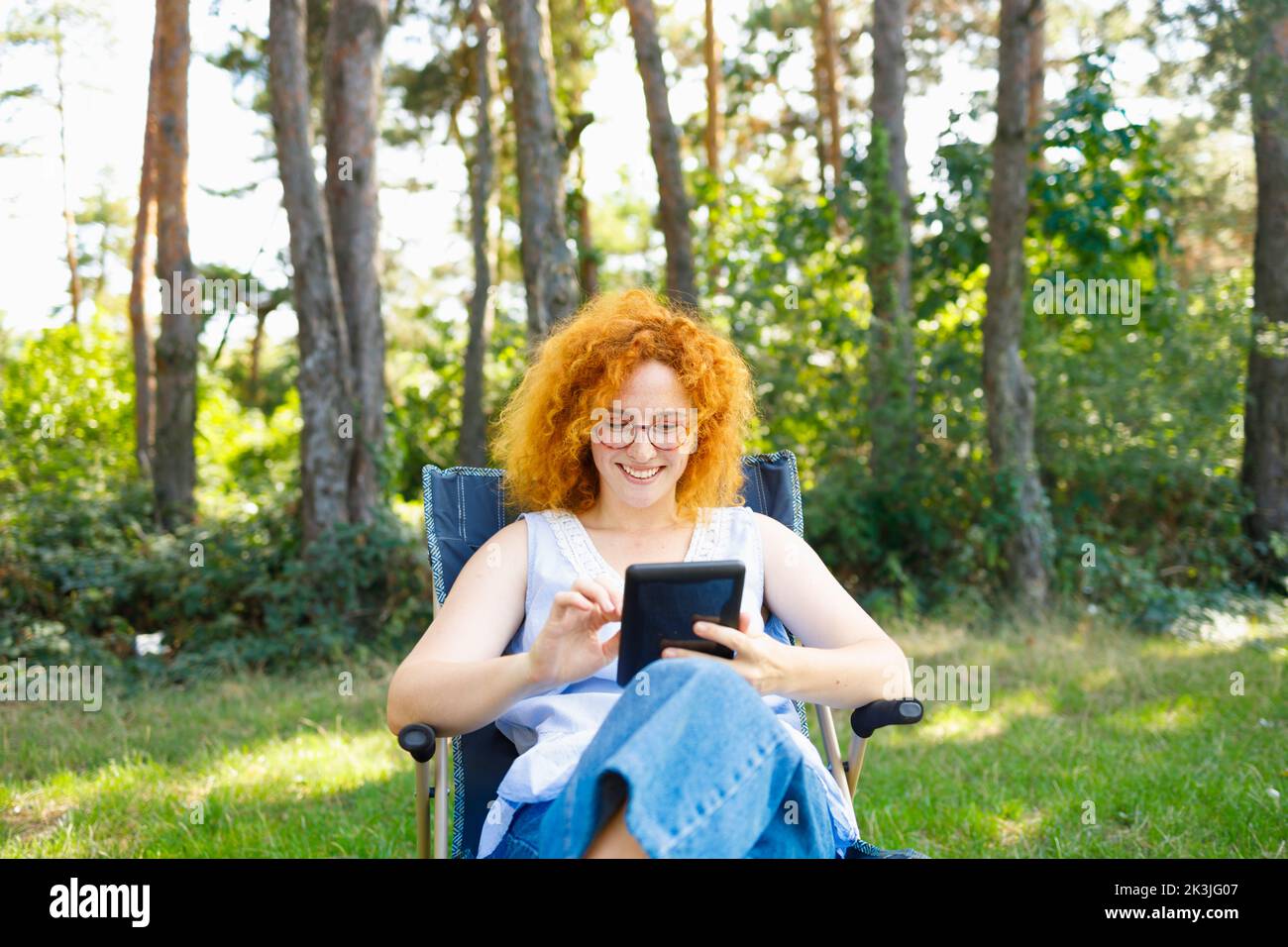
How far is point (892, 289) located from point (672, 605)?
7088 millimetres

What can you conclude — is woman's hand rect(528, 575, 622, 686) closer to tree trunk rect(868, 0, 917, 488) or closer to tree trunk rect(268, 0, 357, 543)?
tree trunk rect(268, 0, 357, 543)

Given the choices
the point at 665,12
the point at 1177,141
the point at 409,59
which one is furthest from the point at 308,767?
the point at 665,12

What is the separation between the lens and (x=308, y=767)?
432cm

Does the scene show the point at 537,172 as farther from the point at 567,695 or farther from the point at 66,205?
the point at 66,205

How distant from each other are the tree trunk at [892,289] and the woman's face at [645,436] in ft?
19.4

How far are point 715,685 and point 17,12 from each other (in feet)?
44.7

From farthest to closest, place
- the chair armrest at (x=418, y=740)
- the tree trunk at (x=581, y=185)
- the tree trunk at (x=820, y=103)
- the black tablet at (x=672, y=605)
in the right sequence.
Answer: the tree trunk at (x=820, y=103) → the tree trunk at (x=581, y=185) → the chair armrest at (x=418, y=740) → the black tablet at (x=672, y=605)

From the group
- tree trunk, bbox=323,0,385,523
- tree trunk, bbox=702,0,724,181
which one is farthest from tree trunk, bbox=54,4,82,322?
tree trunk, bbox=702,0,724,181

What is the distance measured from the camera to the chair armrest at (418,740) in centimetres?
208

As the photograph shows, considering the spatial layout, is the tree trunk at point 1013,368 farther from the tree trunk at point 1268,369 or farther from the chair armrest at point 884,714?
the chair armrest at point 884,714

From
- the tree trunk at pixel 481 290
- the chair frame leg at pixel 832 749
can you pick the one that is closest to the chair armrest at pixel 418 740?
the chair frame leg at pixel 832 749

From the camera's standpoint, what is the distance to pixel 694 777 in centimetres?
165
